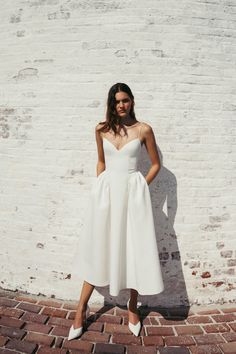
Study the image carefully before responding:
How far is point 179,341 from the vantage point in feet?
8.46

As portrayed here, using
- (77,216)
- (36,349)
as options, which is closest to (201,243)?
(77,216)

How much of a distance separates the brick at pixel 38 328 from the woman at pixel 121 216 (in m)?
0.22

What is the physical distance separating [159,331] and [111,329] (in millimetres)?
417

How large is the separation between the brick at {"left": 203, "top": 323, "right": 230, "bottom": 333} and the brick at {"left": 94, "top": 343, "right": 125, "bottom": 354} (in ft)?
2.61

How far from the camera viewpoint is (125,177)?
258 centimetres

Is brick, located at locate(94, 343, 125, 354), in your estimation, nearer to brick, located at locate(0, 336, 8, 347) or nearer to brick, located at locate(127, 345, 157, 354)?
brick, located at locate(127, 345, 157, 354)

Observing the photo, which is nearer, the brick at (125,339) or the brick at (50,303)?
the brick at (125,339)

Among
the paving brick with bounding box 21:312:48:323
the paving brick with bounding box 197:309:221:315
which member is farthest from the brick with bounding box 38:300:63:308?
the paving brick with bounding box 197:309:221:315

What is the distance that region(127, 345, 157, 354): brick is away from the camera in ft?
7.97

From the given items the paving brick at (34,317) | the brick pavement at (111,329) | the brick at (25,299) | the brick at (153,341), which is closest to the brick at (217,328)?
the brick pavement at (111,329)

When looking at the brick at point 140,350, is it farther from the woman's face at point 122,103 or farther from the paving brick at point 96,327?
the woman's face at point 122,103

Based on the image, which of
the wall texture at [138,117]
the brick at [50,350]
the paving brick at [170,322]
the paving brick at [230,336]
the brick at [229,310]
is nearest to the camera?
the brick at [50,350]

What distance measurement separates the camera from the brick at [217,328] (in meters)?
2.73

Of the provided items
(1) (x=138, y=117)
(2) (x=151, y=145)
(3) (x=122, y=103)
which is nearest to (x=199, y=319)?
(2) (x=151, y=145)
